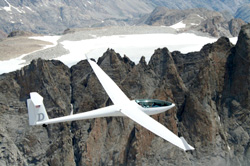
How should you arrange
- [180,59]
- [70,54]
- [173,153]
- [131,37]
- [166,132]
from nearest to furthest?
[166,132] → [173,153] → [180,59] → [70,54] → [131,37]

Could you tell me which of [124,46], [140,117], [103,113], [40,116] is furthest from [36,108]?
[124,46]

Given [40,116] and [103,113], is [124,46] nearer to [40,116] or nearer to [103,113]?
[103,113]

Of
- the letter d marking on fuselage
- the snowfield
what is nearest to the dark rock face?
the letter d marking on fuselage

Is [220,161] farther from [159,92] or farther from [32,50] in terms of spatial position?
[32,50]

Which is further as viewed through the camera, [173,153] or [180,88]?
[180,88]

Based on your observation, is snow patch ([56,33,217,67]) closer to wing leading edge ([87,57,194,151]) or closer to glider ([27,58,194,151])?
wing leading edge ([87,57,194,151])

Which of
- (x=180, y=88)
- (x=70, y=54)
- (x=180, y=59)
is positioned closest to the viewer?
(x=180, y=88)

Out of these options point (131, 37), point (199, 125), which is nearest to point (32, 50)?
point (131, 37)
